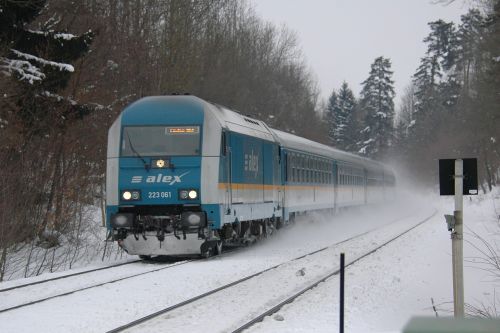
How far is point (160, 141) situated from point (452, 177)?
8.36m

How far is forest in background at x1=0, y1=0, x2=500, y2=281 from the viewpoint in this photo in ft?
51.3

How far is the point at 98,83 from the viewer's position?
2214cm

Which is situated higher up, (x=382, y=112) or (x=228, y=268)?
(x=382, y=112)

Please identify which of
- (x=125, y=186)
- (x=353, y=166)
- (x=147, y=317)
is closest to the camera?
(x=147, y=317)

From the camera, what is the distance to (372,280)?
1231cm

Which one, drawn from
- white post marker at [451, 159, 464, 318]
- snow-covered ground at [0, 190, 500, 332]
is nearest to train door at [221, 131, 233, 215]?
snow-covered ground at [0, 190, 500, 332]

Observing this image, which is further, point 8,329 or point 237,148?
point 237,148

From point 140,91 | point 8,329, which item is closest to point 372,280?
point 8,329

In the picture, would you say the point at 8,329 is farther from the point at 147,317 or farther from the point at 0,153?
the point at 0,153

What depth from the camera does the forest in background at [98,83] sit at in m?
15.6

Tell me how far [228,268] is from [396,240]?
9252 millimetres

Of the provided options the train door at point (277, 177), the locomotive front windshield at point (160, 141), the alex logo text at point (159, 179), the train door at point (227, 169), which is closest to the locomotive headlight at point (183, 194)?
the alex logo text at point (159, 179)

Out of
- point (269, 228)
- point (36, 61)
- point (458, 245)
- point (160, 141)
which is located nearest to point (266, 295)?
point (458, 245)

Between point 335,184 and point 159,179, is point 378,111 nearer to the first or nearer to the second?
point 335,184
